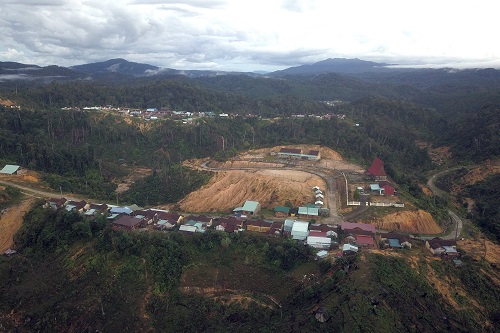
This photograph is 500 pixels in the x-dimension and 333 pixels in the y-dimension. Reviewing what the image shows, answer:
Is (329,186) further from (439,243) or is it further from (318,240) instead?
(439,243)

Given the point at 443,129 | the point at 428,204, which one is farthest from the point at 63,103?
the point at 443,129

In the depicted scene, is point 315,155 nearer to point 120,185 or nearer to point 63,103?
point 120,185

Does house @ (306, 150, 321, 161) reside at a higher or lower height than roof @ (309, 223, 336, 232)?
lower

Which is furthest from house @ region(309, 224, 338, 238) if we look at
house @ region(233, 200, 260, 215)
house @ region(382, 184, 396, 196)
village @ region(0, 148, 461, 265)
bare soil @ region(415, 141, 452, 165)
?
bare soil @ region(415, 141, 452, 165)

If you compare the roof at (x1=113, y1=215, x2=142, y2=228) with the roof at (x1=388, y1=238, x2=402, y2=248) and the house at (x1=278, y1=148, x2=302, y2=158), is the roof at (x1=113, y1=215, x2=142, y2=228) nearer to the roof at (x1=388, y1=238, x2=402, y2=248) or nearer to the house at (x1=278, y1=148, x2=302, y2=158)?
the roof at (x1=388, y1=238, x2=402, y2=248)

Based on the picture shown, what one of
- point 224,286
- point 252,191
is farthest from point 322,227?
point 252,191
